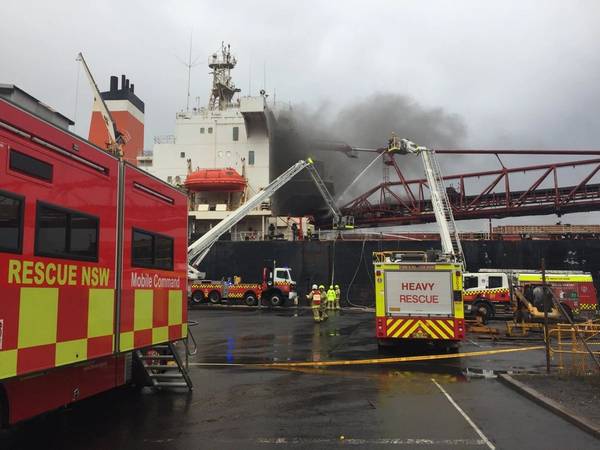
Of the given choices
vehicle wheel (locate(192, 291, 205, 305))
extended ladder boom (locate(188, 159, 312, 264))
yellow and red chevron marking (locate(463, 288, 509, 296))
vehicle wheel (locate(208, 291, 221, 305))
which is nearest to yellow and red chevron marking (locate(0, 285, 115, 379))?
yellow and red chevron marking (locate(463, 288, 509, 296))

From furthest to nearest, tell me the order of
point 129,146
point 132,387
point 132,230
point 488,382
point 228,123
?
point 129,146
point 228,123
point 488,382
point 132,387
point 132,230

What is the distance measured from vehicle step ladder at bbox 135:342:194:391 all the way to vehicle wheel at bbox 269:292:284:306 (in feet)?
75.2

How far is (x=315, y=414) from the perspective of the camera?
6.69 meters

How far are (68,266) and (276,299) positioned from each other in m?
26.6

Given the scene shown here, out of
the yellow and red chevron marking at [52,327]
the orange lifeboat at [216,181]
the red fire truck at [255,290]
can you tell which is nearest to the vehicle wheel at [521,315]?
the yellow and red chevron marking at [52,327]

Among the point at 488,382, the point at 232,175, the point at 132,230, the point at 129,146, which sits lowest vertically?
the point at 488,382

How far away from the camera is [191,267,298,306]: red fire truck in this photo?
31.2m

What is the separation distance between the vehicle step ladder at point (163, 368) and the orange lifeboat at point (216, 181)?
30348mm

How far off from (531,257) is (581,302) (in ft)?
33.0

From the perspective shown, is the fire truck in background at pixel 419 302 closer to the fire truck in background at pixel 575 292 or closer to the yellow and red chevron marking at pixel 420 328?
the yellow and red chevron marking at pixel 420 328

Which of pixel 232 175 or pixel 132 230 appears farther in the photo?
pixel 232 175

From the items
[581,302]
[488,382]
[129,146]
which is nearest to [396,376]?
[488,382]

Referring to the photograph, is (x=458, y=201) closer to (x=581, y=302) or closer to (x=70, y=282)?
(x=581, y=302)

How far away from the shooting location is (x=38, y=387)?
4656 mm
